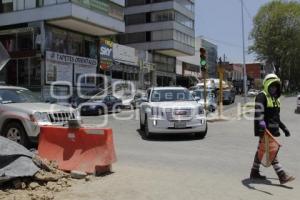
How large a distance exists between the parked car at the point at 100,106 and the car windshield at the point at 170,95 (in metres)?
17.3

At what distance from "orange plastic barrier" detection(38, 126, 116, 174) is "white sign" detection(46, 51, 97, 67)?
1431 inches

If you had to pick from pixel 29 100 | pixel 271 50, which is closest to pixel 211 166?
pixel 29 100

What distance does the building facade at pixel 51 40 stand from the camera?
152 ft

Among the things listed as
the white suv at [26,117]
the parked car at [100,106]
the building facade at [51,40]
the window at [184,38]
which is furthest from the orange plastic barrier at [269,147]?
the window at [184,38]

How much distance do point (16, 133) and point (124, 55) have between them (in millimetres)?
45192

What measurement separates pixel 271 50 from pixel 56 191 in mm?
Result: 80526

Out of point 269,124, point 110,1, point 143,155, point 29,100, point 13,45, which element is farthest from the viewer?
point 110,1

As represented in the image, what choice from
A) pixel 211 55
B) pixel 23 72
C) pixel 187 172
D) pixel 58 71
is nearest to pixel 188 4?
pixel 211 55

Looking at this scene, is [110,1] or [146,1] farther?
[146,1]

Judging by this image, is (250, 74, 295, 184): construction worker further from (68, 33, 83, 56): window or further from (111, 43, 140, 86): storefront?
(111, 43, 140, 86): storefront

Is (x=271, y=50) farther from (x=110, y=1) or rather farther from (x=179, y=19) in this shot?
(x=110, y=1)

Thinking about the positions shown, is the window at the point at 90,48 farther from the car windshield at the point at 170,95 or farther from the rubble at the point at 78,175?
the rubble at the point at 78,175

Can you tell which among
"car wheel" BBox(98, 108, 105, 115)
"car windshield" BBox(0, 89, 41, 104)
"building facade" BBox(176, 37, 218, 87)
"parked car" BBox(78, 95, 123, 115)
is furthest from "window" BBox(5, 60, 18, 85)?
"car windshield" BBox(0, 89, 41, 104)

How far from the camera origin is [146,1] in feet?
243
